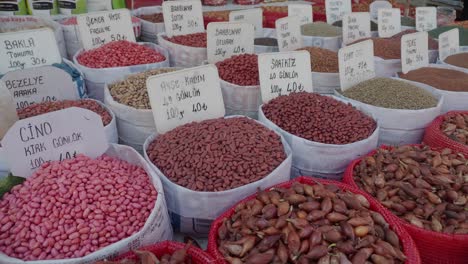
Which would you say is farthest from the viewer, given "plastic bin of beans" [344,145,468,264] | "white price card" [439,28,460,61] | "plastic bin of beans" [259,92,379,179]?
"white price card" [439,28,460,61]

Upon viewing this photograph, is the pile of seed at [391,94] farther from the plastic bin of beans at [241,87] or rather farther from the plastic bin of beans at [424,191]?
the plastic bin of beans at [241,87]

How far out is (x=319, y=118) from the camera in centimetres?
170

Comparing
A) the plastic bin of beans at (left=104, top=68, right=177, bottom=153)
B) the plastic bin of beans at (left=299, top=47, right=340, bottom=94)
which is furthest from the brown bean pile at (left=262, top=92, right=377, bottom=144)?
the plastic bin of beans at (left=104, top=68, right=177, bottom=153)

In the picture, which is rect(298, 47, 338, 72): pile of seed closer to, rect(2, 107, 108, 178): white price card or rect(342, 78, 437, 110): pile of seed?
rect(342, 78, 437, 110): pile of seed

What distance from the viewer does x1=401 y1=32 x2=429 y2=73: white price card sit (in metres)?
2.32

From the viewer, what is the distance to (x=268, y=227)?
1.18 metres

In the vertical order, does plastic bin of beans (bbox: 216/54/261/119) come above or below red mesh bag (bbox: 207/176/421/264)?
above

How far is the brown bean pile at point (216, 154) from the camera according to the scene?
139 cm

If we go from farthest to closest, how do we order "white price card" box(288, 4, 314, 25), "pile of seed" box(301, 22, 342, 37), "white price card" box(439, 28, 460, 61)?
"white price card" box(288, 4, 314, 25) < "pile of seed" box(301, 22, 342, 37) < "white price card" box(439, 28, 460, 61)

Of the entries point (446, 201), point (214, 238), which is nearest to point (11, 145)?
point (214, 238)

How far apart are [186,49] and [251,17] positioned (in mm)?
603

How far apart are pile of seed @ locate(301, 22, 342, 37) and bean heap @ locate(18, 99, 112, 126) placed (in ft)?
5.06

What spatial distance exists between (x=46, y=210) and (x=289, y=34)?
5.43ft

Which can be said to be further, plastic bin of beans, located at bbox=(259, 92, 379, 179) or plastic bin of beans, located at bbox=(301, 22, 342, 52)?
plastic bin of beans, located at bbox=(301, 22, 342, 52)
